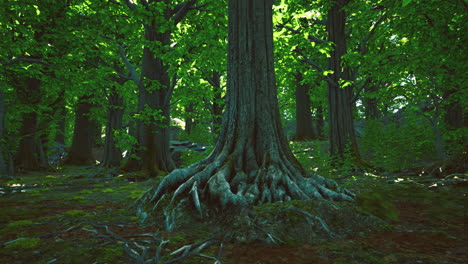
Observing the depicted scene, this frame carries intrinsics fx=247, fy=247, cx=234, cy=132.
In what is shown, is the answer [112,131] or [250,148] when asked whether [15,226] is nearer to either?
[250,148]

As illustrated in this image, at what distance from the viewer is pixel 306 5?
36.4 ft

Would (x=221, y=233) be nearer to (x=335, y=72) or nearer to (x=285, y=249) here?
(x=285, y=249)

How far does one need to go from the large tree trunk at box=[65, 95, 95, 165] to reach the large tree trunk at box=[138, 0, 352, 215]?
1657 cm

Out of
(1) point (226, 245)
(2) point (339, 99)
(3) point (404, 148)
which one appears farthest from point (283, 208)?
(3) point (404, 148)

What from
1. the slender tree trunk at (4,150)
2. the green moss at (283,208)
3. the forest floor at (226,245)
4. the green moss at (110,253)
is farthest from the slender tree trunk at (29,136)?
the green moss at (283,208)

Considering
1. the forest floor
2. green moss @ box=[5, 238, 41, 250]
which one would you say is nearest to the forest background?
the forest floor

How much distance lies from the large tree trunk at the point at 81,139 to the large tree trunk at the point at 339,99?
1659cm

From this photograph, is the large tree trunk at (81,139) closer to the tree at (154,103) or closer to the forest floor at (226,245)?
the tree at (154,103)

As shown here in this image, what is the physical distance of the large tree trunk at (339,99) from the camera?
9.91 metres

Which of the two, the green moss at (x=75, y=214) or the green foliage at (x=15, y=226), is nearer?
the green foliage at (x=15, y=226)

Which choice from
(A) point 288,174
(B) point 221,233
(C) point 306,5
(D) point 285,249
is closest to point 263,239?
(D) point 285,249

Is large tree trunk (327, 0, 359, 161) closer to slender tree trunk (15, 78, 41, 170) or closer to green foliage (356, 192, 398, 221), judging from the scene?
green foliage (356, 192, 398, 221)

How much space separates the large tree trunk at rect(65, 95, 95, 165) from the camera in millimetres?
18078

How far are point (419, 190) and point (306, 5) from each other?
354 inches
